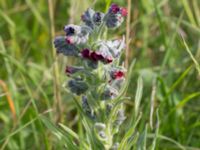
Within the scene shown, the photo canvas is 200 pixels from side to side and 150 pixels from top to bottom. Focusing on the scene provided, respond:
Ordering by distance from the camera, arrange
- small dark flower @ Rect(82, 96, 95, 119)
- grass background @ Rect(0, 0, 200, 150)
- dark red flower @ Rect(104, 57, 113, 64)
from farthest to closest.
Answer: grass background @ Rect(0, 0, 200, 150) → small dark flower @ Rect(82, 96, 95, 119) → dark red flower @ Rect(104, 57, 113, 64)

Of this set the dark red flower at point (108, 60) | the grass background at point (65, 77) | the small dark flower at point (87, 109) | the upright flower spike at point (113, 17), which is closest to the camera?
the dark red flower at point (108, 60)

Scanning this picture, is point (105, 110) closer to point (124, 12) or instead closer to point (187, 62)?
point (124, 12)

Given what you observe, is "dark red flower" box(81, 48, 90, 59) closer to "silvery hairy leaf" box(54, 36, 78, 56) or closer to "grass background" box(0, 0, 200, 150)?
"silvery hairy leaf" box(54, 36, 78, 56)

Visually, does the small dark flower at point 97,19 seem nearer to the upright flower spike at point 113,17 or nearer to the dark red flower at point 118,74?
the upright flower spike at point 113,17

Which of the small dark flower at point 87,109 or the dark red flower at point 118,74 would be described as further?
the small dark flower at point 87,109

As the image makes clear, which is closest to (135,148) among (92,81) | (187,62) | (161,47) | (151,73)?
(92,81)

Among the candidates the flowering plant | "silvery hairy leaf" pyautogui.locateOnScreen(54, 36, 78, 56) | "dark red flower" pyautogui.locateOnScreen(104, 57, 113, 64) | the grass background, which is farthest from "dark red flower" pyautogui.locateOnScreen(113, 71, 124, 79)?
the grass background

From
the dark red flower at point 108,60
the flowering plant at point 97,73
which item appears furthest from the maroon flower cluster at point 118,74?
the dark red flower at point 108,60
